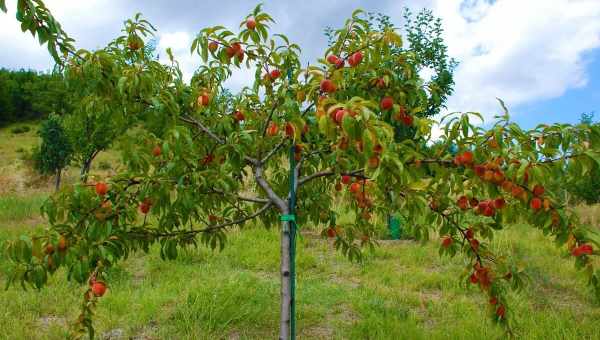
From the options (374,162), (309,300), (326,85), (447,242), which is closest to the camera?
(374,162)

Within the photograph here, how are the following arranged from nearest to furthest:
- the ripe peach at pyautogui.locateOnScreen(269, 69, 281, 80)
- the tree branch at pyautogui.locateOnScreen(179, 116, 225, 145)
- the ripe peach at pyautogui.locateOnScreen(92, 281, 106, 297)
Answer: the ripe peach at pyautogui.locateOnScreen(92, 281, 106, 297)
the tree branch at pyautogui.locateOnScreen(179, 116, 225, 145)
the ripe peach at pyautogui.locateOnScreen(269, 69, 281, 80)

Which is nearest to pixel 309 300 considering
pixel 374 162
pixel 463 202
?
pixel 463 202

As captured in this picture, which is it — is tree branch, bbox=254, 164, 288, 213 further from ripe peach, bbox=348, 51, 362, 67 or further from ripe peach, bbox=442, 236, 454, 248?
ripe peach, bbox=442, 236, 454, 248

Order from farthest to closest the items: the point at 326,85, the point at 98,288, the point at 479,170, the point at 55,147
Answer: the point at 55,147, the point at 98,288, the point at 326,85, the point at 479,170

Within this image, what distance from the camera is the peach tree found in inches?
62.5

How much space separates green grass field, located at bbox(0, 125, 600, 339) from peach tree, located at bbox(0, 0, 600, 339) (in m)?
0.89

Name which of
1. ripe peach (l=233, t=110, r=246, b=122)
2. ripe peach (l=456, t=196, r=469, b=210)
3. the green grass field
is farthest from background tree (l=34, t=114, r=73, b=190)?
ripe peach (l=456, t=196, r=469, b=210)

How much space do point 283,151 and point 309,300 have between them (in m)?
2.07

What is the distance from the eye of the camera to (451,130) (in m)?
1.63

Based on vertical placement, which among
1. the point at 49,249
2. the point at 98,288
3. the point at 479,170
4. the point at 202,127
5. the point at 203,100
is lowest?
the point at 98,288

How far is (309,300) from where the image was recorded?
4059mm

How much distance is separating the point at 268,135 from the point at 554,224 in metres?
1.20

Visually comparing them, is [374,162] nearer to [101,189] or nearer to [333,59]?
[333,59]

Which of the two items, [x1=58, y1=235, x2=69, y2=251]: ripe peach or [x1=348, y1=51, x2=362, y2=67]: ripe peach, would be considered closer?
[x1=58, y1=235, x2=69, y2=251]: ripe peach
